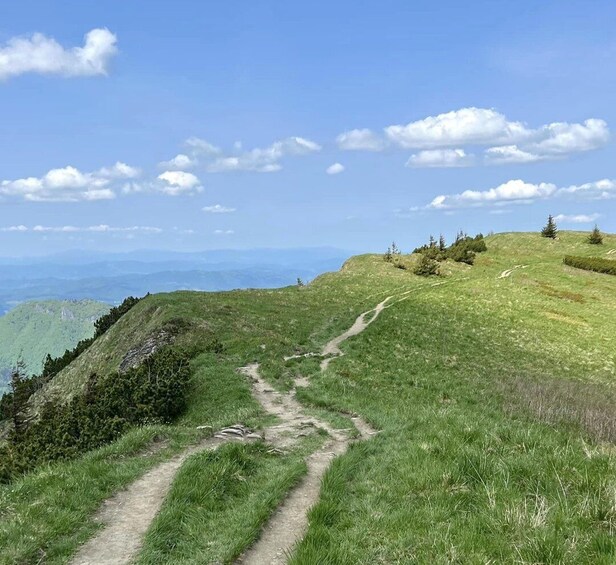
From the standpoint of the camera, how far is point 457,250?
8150 centimetres

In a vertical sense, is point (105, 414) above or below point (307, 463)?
below

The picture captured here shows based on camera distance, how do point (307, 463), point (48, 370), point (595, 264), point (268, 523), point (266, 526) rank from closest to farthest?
1. point (266, 526)
2. point (268, 523)
3. point (307, 463)
4. point (48, 370)
5. point (595, 264)

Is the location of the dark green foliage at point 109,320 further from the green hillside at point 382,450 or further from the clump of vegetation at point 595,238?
the clump of vegetation at point 595,238

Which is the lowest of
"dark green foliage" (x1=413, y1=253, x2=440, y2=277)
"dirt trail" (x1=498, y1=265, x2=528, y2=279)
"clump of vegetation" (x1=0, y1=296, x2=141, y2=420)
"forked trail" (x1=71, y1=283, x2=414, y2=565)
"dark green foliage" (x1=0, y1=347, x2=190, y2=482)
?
"clump of vegetation" (x1=0, y1=296, x2=141, y2=420)

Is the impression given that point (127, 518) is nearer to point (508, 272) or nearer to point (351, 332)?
point (351, 332)

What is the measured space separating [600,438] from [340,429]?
8.40m

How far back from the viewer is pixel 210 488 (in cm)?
1058

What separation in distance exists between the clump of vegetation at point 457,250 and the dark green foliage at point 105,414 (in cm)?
5987

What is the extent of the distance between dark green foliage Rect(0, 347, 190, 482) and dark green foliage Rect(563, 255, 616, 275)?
6907 centimetres

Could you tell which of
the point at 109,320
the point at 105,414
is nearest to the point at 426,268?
the point at 109,320

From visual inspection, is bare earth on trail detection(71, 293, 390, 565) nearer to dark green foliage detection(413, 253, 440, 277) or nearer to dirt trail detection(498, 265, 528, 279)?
dark green foliage detection(413, 253, 440, 277)

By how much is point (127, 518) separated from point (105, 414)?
13.5m

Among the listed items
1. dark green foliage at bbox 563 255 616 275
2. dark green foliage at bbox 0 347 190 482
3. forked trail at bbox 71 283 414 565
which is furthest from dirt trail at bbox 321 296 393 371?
dark green foliage at bbox 563 255 616 275

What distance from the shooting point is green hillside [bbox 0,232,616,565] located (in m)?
7.86
